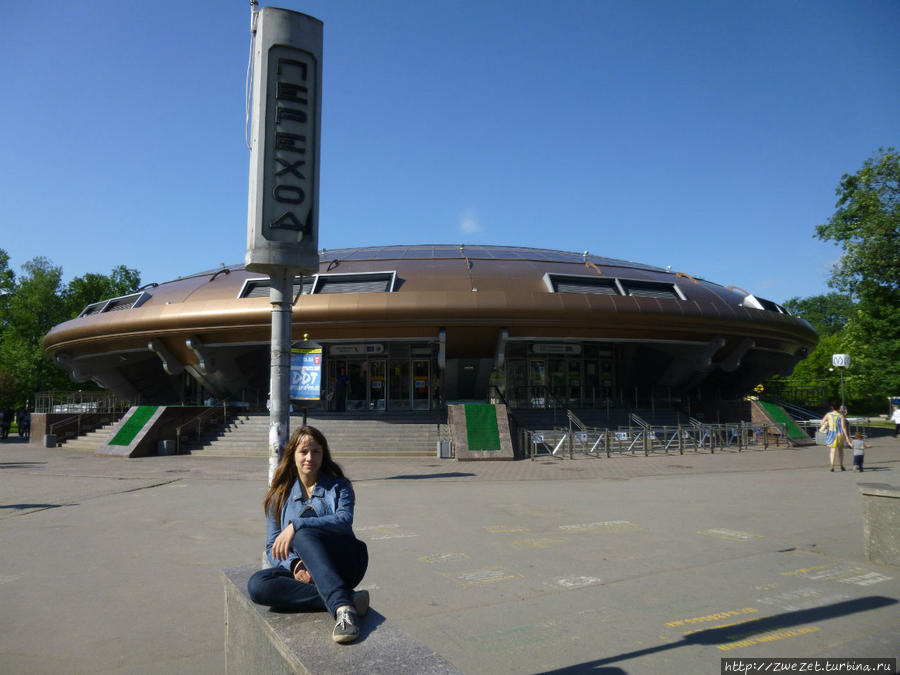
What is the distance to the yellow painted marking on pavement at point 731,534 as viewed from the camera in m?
8.26

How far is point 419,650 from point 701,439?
77.7ft

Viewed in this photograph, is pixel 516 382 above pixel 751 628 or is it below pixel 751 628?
above

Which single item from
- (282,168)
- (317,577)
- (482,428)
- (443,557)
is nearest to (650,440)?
(482,428)

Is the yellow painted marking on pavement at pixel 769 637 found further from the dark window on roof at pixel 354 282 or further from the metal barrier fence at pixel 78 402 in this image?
the metal barrier fence at pixel 78 402

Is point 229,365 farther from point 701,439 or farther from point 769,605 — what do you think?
point 769,605

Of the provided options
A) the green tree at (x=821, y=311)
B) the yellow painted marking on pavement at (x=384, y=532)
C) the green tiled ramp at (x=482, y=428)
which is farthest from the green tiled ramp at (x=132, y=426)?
the green tree at (x=821, y=311)

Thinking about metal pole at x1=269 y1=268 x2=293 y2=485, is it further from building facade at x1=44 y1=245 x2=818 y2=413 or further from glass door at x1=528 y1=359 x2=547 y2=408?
glass door at x1=528 y1=359 x2=547 y2=408

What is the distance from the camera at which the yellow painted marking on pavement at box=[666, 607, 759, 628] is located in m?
5.06

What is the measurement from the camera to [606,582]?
629 centimetres

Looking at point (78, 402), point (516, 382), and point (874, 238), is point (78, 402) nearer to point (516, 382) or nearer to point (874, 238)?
point (516, 382)

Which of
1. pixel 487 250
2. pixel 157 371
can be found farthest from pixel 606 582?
pixel 157 371

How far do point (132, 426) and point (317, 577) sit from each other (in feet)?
80.7

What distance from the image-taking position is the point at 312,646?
9.36 ft

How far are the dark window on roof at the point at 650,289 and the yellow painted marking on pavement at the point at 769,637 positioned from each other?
24.8 m
